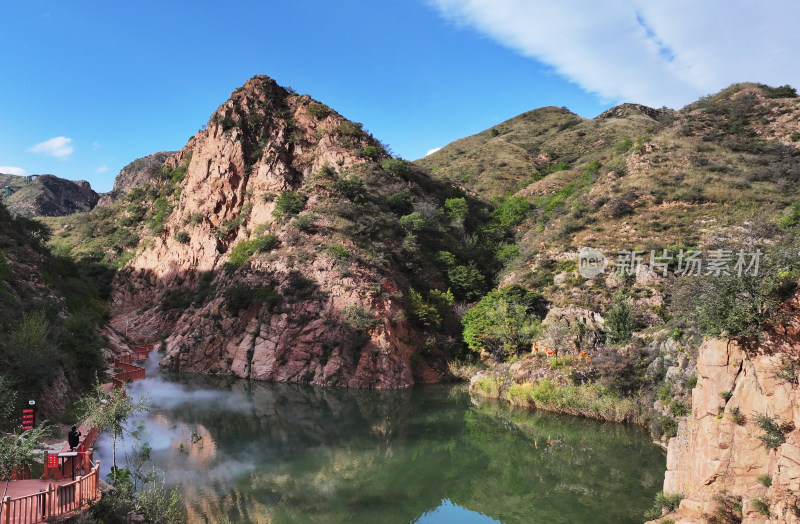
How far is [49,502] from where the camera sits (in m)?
10.3

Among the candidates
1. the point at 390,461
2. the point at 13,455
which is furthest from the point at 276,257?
the point at 13,455

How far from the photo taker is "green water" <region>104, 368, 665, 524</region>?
50.5 ft

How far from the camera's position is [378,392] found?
3309 cm

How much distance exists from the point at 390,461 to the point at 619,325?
1591 cm

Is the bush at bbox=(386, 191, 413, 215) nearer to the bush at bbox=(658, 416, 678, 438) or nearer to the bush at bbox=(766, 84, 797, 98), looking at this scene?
the bush at bbox=(658, 416, 678, 438)

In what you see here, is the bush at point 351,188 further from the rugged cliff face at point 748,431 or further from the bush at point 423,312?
the rugged cliff face at point 748,431

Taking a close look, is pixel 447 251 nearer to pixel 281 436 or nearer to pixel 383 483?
pixel 281 436

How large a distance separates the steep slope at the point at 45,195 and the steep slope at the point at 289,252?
50.7 metres

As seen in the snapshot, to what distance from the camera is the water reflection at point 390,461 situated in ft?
50.5

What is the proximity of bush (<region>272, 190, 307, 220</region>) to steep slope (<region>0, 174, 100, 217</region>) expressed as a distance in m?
87.3

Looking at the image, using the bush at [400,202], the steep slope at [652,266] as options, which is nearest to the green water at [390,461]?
the steep slope at [652,266]

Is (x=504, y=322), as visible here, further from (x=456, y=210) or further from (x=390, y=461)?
(x=456, y=210)

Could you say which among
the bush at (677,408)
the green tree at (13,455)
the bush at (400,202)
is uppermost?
the bush at (400,202)

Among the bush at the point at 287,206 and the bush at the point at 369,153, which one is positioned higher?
the bush at the point at 369,153
